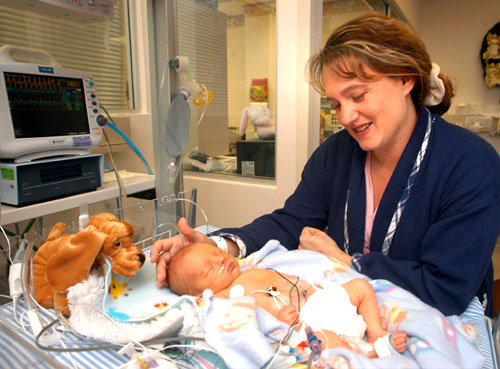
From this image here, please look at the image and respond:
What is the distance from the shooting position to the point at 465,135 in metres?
1.10

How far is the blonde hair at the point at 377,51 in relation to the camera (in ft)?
3.44

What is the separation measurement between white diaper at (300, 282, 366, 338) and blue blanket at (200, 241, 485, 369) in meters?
0.08

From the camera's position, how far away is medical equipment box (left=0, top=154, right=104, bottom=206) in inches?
51.4

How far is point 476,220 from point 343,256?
39cm

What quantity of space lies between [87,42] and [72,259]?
2.02 m

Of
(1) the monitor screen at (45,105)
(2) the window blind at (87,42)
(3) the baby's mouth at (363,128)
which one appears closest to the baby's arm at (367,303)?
(3) the baby's mouth at (363,128)

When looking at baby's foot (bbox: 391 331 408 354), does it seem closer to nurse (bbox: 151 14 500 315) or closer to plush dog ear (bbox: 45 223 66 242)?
nurse (bbox: 151 14 500 315)

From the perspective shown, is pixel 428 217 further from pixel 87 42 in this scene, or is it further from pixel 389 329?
pixel 87 42

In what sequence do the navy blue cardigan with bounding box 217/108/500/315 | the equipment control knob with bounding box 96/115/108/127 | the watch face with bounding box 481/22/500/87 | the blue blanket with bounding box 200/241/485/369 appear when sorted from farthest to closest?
the watch face with bounding box 481/22/500/87
the equipment control knob with bounding box 96/115/108/127
the navy blue cardigan with bounding box 217/108/500/315
the blue blanket with bounding box 200/241/485/369

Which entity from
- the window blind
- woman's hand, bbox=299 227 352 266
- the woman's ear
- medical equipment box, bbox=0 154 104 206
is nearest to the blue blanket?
woman's hand, bbox=299 227 352 266

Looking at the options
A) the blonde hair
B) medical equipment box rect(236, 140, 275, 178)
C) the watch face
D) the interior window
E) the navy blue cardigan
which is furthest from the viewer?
the watch face

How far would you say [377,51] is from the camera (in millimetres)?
1045

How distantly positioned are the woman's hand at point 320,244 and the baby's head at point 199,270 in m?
0.29

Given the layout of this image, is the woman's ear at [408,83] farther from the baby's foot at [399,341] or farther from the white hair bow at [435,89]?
the baby's foot at [399,341]
